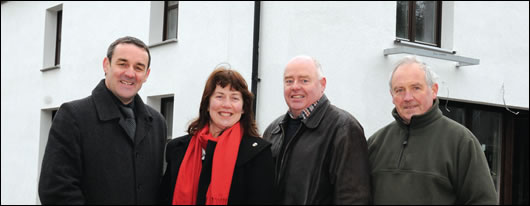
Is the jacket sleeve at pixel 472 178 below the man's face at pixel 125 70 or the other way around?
below

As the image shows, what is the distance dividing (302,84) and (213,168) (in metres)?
0.75

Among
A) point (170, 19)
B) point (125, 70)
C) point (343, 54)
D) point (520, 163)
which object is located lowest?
point (520, 163)

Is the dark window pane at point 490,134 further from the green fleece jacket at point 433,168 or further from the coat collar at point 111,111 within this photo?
the coat collar at point 111,111

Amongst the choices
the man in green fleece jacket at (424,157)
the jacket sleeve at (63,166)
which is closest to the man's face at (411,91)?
the man in green fleece jacket at (424,157)

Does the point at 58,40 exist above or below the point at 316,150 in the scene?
above

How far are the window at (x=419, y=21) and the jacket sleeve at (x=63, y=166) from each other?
6.37m

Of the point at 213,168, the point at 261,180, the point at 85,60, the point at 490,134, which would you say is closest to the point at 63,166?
the point at 213,168

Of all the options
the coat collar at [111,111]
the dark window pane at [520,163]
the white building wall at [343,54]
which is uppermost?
the white building wall at [343,54]

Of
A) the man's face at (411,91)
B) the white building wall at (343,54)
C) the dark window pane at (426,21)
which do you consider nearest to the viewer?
the man's face at (411,91)

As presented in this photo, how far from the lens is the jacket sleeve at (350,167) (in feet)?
10.9

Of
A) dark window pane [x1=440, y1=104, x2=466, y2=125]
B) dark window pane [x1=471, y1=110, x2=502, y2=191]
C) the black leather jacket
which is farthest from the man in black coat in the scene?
dark window pane [x1=471, y1=110, x2=502, y2=191]

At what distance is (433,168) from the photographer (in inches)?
131

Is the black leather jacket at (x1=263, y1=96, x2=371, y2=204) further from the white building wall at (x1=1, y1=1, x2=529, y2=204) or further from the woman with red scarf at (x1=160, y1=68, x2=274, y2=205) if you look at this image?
the white building wall at (x1=1, y1=1, x2=529, y2=204)

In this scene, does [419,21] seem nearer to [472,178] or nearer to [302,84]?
[302,84]
